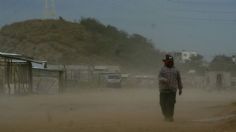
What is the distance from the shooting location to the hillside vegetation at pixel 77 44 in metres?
109

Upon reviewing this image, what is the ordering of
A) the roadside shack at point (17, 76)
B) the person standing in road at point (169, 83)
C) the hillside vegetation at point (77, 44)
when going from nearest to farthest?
the person standing in road at point (169, 83) → the roadside shack at point (17, 76) → the hillside vegetation at point (77, 44)

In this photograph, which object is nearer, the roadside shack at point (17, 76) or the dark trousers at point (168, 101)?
the dark trousers at point (168, 101)

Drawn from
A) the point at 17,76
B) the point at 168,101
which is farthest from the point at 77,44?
the point at 168,101

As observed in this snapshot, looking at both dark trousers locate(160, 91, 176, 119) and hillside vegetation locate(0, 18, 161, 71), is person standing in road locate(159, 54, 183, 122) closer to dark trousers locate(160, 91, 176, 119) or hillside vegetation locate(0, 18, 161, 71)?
dark trousers locate(160, 91, 176, 119)

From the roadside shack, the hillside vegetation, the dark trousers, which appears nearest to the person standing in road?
the dark trousers

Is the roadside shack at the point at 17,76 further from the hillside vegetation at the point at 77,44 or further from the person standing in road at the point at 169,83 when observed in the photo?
the hillside vegetation at the point at 77,44

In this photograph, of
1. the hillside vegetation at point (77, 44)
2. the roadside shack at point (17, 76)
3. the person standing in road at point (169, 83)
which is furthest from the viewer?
the hillside vegetation at point (77, 44)

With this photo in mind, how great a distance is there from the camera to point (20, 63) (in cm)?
4466

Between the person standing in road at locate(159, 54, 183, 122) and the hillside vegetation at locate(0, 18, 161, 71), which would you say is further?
the hillside vegetation at locate(0, 18, 161, 71)

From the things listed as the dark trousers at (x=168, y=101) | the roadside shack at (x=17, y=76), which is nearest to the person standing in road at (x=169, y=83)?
the dark trousers at (x=168, y=101)

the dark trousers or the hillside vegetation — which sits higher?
the hillside vegetation

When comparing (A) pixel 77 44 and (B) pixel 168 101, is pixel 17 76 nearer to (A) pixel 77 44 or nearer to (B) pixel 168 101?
(B) pixel 168 101

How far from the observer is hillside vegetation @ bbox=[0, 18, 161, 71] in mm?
108750

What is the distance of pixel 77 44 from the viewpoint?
117062 millimetres
